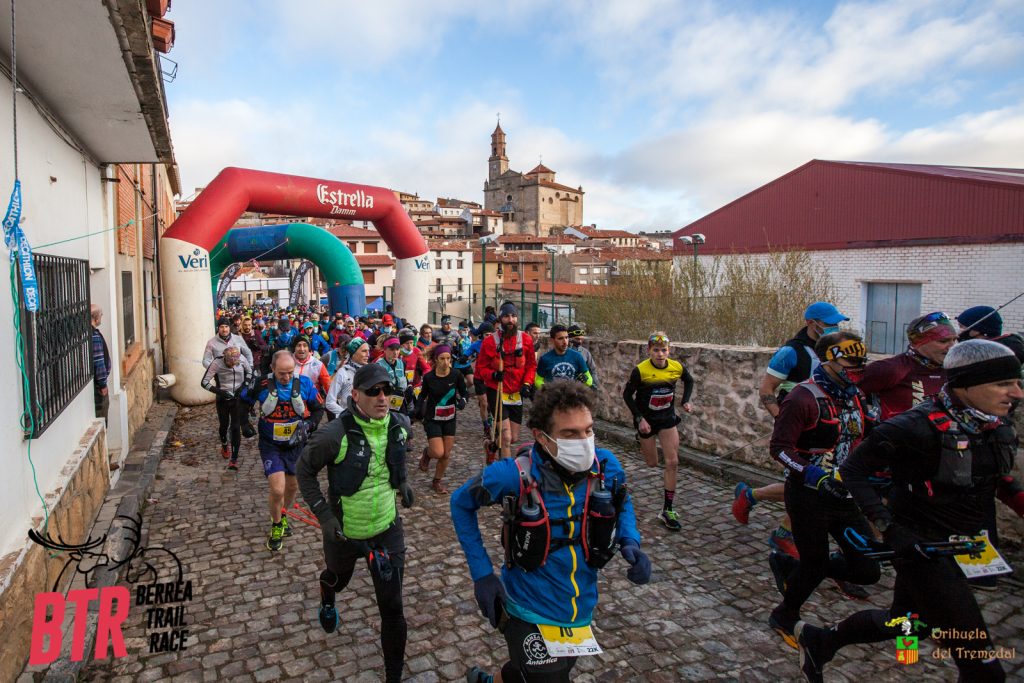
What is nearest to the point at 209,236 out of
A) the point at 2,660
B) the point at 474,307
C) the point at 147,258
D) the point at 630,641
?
the point at 147,258

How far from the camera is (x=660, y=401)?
19.8ft

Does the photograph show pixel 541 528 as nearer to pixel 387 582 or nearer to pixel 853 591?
pixel 387 582

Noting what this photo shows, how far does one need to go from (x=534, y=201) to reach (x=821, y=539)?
104 m

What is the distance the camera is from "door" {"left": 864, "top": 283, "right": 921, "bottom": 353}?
1741cm

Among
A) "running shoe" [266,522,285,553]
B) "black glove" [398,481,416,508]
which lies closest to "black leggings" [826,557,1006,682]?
"black glove" [398,481,416,508]

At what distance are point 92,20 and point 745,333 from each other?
11.1m

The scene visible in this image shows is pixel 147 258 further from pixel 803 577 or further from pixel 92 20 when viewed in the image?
pixel 803 577

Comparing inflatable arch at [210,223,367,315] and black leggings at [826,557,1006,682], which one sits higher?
inflatable arch at [210,223,367,315]

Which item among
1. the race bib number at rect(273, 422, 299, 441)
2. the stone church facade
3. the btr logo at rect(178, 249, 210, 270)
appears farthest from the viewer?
the stone church facade

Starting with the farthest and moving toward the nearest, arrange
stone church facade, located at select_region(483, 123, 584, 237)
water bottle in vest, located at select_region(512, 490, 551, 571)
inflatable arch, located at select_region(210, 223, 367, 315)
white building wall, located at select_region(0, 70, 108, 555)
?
stone church facade, located at select_region(483, 123, 584, 237), inflatable arch, located at select_region(210, 223, 367, 315), white building wall, located at select_region(0, 70, 108, 555), water bottle in vest, located at select_region(512, 490, 551, 571)

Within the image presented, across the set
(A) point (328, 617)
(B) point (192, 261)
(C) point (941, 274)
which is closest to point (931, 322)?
(A) point (328, 617)

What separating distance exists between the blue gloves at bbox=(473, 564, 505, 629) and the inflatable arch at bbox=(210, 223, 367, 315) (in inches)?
709

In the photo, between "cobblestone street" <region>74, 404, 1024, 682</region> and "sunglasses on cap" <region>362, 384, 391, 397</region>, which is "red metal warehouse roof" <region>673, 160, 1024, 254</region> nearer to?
"cobblestone street" <region>74, 404, 1024, 682</region>

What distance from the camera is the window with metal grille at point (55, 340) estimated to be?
430 centimetres
